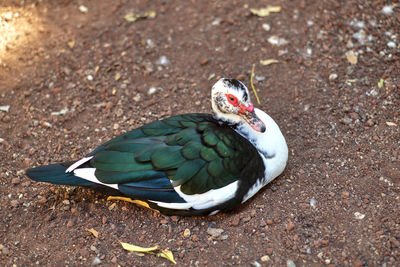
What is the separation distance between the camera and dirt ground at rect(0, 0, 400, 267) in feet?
11.3

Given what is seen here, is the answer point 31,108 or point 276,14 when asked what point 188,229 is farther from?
point 276,14

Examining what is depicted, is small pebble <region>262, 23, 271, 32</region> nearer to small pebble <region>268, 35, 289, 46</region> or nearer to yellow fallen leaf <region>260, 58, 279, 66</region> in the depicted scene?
small pebble <region>268, 35, 289, 46</region>

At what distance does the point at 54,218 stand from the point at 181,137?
1179 mm

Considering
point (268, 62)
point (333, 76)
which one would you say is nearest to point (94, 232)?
point (268, 62)

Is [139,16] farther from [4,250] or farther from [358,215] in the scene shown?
[358,215]

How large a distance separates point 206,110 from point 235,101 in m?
1.03

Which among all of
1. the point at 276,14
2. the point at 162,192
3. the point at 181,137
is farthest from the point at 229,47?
the point at 162,192

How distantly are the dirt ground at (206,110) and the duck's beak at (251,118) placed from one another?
0.55 meters

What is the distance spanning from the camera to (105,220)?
3.65 metres

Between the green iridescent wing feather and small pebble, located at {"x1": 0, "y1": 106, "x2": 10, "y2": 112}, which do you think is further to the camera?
small pebble, located at {"x1": 0, "y1": 106, "x2": 10, "y2": 112}

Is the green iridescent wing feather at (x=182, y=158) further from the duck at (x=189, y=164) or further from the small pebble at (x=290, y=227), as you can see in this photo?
the small pebble at (x=290, y=227)

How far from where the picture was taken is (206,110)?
4590 mm

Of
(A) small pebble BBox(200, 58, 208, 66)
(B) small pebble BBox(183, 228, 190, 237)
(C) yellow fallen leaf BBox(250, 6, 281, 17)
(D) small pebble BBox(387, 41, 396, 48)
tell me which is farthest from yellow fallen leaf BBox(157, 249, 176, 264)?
(D) small pebble BBox(387, 41, 396, 48)

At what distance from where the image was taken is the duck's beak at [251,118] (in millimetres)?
3592
